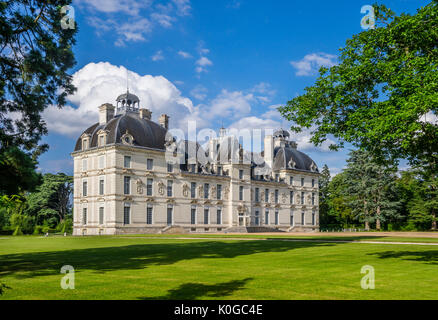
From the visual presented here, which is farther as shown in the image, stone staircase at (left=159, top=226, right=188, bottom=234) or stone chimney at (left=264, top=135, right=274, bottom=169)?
stone chimney at (left=264, top=135, right=274, bottom=169)

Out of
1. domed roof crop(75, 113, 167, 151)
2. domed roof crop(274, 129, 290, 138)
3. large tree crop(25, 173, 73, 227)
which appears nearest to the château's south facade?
domed roof crop(75, 113, 167, 151)

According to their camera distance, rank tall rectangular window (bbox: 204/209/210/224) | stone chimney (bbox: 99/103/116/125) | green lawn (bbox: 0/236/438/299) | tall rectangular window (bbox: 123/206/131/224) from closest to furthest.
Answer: green lawn (bbox: 0/236/438/299) → tall rectangular window (bbox: 123/206/131/224) → stone chimney (bbox: 99/103/116/125) → tall rectangular window (bbox: 204/209/210/224)

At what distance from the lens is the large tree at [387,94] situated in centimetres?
1442

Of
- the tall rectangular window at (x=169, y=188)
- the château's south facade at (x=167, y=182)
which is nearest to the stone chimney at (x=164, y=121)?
the château's south facade at (x=167, y=182)

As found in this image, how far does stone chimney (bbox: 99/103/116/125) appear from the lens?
191ft

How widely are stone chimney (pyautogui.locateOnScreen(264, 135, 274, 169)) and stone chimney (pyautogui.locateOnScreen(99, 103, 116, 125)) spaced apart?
28234mm

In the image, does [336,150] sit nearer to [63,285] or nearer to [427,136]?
[427,136]

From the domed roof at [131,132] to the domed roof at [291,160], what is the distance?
82.4 ft

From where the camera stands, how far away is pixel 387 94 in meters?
15.9

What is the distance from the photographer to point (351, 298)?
9.33 metres

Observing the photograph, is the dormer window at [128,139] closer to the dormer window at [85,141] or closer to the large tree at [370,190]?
Result: the dormer window at [85,141]

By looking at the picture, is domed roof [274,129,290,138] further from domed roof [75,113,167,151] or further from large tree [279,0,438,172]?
large tree [279,0,438,172]

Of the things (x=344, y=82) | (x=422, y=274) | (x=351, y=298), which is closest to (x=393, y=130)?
(x=344, y=82)
